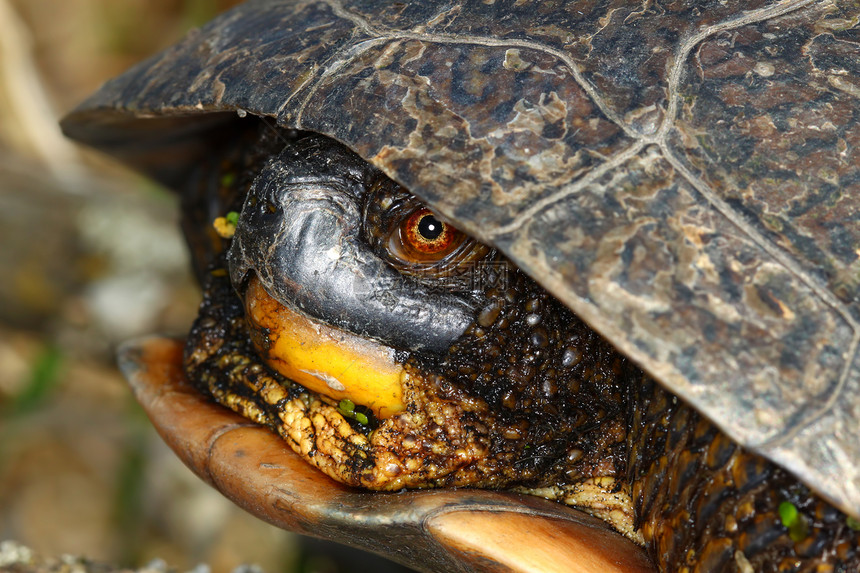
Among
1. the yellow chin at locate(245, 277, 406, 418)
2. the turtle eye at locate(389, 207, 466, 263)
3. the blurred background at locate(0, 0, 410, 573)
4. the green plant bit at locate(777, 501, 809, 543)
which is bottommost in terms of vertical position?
the blurred background at locate(0, 0, 410, 573)

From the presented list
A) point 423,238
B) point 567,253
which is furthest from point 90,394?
point 567,253

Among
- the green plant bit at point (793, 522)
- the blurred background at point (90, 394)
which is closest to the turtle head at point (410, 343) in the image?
the green plant bit at point (793, 522)

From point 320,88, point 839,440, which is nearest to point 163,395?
point 320,88

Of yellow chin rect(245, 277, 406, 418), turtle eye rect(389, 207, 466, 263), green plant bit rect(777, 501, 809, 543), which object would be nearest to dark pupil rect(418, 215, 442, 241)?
turtle eye rect(389, 207, 466, 263)

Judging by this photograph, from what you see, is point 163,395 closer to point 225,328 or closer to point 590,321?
point 225,328

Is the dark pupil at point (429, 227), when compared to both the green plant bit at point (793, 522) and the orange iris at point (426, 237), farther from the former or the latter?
the green plant bit at point (793, 522)

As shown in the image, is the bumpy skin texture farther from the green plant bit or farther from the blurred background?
the blurred background

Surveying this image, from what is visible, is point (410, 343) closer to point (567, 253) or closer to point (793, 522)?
point (567, 253)
